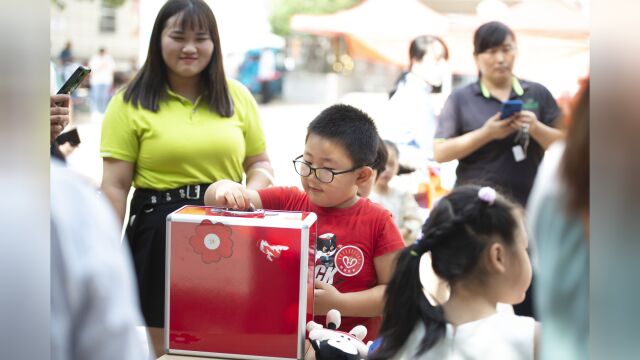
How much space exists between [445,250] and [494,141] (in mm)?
1326

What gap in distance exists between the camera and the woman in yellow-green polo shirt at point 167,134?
212 centimetres

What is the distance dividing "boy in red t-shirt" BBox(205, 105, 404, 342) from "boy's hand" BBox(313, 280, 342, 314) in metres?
0.02

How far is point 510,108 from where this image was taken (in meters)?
2.67

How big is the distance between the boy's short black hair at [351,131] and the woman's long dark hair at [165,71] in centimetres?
40

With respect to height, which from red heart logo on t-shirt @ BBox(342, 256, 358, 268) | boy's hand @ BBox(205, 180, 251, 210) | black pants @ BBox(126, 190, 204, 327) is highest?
boy's hand @ BBox(205, 180, 251, 210)

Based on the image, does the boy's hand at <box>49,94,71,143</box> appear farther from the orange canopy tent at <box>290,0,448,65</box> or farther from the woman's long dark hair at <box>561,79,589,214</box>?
the orange canopy tent at <box>290,0,448,65</box>

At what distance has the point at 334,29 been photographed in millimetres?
7352

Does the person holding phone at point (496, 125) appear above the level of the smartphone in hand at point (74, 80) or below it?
below

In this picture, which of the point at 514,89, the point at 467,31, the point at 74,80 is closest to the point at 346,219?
the point at 74,80

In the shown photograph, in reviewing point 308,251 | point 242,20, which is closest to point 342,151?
point 308,251

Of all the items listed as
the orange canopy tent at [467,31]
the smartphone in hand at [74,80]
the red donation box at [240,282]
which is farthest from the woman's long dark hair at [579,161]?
the orange canopy tent at [467,31]

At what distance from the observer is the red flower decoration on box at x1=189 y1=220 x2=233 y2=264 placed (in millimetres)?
1508

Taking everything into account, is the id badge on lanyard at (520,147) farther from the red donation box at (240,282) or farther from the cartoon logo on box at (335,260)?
the red donation box at (240,282)

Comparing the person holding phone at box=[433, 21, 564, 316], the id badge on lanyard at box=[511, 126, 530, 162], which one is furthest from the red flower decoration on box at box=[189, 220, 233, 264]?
the id badge on lanyard at box=[511, 126, 530, 162]
